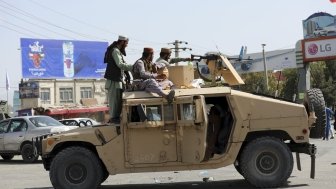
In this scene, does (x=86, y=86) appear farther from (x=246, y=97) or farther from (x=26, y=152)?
(x=246, y=97)

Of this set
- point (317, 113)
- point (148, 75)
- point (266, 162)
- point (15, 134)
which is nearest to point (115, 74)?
point (148, 75)

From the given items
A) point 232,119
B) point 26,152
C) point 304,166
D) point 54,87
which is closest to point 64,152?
point 232,119

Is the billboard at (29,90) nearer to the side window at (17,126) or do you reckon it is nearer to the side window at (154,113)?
the side window at (17,126)

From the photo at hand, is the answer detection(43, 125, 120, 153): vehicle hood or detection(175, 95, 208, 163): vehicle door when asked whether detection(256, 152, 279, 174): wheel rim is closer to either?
detection(175, 95, 208, 163): vehicle door

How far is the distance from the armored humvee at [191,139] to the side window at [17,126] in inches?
397

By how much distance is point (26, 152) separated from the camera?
768 inches

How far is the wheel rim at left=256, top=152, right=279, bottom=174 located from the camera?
10062 millimetres

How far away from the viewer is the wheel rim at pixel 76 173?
10297mm

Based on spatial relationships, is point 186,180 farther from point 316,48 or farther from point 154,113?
point 316,48

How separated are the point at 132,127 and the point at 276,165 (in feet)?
8.58

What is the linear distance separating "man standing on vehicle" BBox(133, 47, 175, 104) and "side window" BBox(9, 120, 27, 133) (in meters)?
10.3

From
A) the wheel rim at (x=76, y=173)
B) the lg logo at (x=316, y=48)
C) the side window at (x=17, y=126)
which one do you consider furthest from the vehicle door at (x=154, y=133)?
the lg logo at (x=316, y=48)

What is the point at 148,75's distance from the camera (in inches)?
405

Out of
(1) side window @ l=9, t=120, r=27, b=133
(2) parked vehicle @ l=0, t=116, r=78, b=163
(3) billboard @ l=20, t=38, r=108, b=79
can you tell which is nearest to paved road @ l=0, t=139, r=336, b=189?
(2) parked vehicle @ l=0, t=116, r=78, b=163
